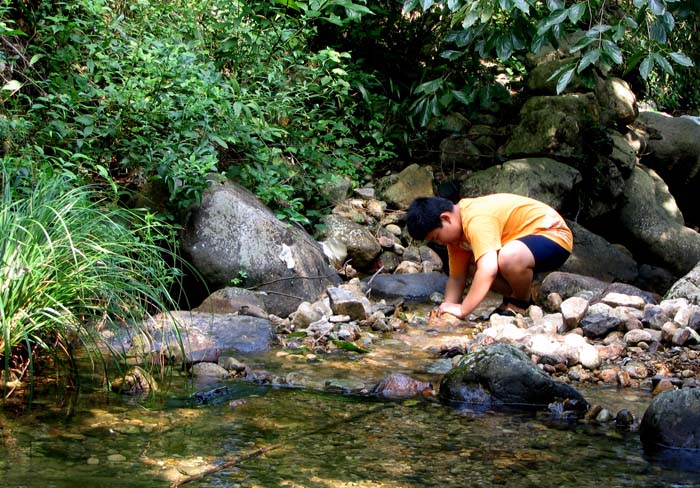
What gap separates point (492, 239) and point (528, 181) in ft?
9.92

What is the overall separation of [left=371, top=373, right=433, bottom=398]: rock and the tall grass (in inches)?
41.4

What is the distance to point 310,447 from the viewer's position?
2953 millimetres

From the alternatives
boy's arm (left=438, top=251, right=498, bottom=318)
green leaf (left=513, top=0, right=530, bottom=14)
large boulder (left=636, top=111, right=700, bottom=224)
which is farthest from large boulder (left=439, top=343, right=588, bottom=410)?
large boulder (left=636, top=111, right=700, bottom=224)

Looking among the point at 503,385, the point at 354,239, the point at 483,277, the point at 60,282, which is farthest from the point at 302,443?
the point at 354,239

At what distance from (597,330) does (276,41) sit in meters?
3.70

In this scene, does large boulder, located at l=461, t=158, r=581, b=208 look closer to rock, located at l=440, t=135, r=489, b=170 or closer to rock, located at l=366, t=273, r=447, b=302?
rock, located at l=440, t=135, r=489, b=170

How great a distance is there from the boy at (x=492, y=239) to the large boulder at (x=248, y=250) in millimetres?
1059

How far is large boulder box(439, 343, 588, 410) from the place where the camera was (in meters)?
3.60

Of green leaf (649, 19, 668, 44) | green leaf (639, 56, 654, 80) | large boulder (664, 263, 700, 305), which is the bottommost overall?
large boulder (664, 263, 700, 305)

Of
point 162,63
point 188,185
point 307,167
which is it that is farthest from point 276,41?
point 188,185

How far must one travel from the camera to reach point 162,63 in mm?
5684

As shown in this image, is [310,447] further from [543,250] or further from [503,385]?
[543,250]

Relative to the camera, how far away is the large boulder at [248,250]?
5633 millimetres

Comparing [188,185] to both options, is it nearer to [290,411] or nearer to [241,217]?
[241,217]
